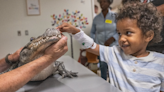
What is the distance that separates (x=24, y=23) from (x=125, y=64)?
4.63 feet

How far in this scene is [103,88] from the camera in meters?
0.63

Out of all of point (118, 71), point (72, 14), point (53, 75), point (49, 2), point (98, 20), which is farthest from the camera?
point (72, 14)

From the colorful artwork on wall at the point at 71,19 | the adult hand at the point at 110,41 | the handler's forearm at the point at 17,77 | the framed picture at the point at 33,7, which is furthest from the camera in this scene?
the colorful artwork on wall at the point at 71,19

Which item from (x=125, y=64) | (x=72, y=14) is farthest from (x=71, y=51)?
(x=125, y=64)

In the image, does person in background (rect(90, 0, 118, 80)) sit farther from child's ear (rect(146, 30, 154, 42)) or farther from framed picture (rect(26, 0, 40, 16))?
framed picture (rect(26, 0, 40, 16))

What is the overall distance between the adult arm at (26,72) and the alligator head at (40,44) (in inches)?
1.1

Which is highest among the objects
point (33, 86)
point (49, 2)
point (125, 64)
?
point (49, 2)

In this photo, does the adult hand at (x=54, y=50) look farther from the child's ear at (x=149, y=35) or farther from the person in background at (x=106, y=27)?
the person in background at (x=106, y=27)

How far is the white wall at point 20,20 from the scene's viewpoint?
142 centimetres

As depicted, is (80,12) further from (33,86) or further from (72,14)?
(33,86)

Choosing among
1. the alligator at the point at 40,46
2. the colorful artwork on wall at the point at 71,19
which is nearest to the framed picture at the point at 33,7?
the colorful artwork on wall at the point at 71,19

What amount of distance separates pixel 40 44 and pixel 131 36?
47cm

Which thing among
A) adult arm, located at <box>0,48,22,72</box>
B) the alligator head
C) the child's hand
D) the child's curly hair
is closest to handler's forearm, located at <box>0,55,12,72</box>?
adult arm, located at <box>0,48,22,72</box>

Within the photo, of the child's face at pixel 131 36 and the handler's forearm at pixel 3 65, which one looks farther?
the handler's forearm at pixel 3 65
